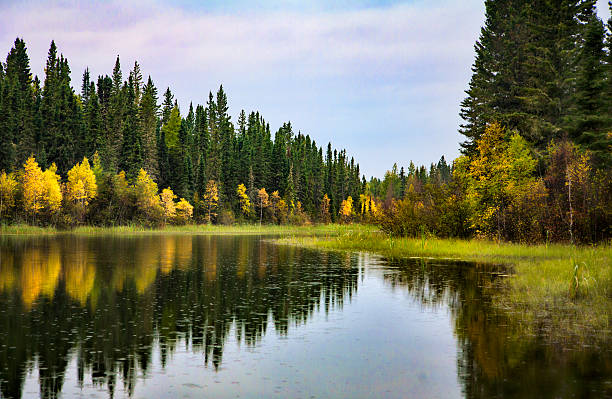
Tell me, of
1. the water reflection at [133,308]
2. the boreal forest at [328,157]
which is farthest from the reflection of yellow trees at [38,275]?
the boreal forest at [328,157]

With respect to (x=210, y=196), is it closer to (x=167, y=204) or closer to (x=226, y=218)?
(x=226, y=218)

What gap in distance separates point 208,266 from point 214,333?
1940 centimetres

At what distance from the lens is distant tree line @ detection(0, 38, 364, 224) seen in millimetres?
96062

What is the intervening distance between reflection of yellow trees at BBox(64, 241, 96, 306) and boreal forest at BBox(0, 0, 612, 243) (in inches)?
1080

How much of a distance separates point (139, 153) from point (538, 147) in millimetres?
81862

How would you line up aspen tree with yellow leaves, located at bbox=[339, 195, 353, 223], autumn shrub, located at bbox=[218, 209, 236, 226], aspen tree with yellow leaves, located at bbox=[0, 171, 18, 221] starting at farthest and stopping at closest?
1. aspen tree with yellow leaves, located at bbox=[339, 195, 353, 223]
2. autumn shrub, located at bbox=[218, 209, 236, 226]
3. aspen tree with yellow leaves, located at bbox=[0, 171, 18, 221]

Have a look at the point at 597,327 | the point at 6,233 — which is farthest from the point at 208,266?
the point at 6,233

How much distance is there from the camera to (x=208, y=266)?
3381 centimetres

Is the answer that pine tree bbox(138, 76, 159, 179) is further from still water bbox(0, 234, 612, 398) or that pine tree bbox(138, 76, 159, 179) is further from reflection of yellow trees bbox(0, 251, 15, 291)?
still water bbox(0, 234, 612, 398)

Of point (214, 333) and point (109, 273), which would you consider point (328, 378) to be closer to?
point (214, 333)

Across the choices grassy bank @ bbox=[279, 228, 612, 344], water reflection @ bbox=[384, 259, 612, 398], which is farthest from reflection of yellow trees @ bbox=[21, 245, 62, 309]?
grassy bank @ bbox=[279, 228, 612, 344]

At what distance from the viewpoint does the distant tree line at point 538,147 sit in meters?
38.7

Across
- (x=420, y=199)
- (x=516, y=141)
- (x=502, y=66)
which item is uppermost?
(x=502, y=66)

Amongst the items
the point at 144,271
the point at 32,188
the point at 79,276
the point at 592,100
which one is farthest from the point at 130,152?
the point at 592,100
